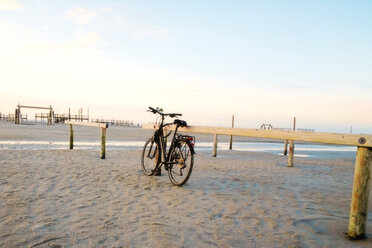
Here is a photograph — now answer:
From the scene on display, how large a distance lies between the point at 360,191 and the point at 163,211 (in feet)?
8.15

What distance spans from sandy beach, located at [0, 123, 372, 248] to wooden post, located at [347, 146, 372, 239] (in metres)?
0.15

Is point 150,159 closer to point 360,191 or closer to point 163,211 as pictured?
point 163,211

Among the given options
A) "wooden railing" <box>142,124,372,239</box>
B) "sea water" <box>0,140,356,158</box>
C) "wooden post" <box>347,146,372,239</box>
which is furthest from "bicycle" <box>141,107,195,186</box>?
"sea water" <box>0,140,356,158</box>

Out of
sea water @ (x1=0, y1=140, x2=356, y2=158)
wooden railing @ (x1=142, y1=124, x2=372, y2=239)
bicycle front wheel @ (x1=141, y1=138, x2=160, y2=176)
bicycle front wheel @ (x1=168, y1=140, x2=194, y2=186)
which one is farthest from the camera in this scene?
sea water @ (x1=0, y1=140, x2=356, y2=158)

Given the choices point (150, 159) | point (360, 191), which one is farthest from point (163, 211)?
point (150, 159)

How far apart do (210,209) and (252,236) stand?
3.31 ft

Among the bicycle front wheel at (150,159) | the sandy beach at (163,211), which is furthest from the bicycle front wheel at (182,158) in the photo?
the bicycle front wheel at (150,159)

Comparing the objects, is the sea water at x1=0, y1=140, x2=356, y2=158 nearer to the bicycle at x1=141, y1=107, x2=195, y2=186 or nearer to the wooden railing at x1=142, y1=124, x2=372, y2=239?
the bicycle at x1=141, y1=107, x2=195, y2=186

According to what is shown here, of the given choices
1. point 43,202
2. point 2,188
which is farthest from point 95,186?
point 2,188

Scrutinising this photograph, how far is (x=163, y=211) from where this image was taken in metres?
3.89

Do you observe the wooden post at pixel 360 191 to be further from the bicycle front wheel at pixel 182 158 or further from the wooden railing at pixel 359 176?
the bicycle front wheel at pixel 182 158

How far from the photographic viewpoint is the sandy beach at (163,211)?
2.98 m

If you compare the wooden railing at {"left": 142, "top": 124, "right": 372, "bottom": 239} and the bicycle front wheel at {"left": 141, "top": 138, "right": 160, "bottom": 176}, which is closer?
the wooden railing at {"left": 142, "top": 124, "right": 372, "bottom": 239}

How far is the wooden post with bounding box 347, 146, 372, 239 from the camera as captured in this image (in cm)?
297
